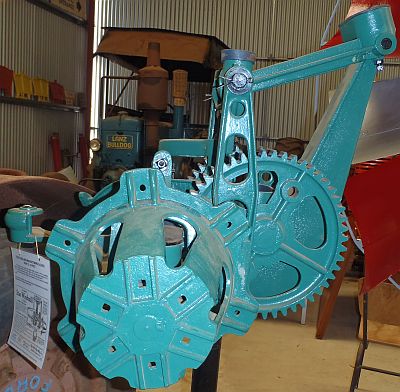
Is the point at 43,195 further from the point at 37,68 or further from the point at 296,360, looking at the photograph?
the point at 37,68

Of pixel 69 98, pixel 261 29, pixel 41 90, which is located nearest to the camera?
pixel 41 90

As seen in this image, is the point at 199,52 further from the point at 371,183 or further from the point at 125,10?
the point at 371,183

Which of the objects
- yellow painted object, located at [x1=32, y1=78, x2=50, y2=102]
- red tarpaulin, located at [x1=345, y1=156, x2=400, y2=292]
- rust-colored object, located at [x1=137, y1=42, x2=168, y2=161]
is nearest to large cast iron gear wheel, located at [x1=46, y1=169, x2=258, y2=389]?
red tarpaulin, located at [x1=345, y1=156, x2=400, y2=292]

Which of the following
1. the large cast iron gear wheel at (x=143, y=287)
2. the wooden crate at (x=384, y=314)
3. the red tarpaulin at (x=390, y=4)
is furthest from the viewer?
the wooden crate at (x=384, y=314)

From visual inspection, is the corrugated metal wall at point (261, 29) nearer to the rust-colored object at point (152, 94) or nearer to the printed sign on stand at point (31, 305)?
the rust-colored object at point (152, 94)

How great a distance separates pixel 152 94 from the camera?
14.9 feet

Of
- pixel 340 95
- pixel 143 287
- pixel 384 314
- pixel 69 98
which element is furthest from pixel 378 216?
pixel 69 98

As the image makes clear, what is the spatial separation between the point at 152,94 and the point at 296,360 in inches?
99.0

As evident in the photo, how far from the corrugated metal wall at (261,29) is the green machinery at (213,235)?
215 inches

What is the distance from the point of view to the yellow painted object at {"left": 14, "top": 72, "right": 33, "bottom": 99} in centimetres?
500

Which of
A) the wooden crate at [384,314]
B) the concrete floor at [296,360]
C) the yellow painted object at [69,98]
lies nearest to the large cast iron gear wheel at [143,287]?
the concrete floor at [296,360]

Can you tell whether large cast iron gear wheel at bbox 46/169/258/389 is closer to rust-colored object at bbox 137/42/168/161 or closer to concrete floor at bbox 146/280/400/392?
concrete floor at bbox 146/280/400/392

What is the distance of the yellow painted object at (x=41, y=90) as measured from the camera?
534 cm

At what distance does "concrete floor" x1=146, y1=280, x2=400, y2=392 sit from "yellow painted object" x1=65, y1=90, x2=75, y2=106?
3.63 metres
